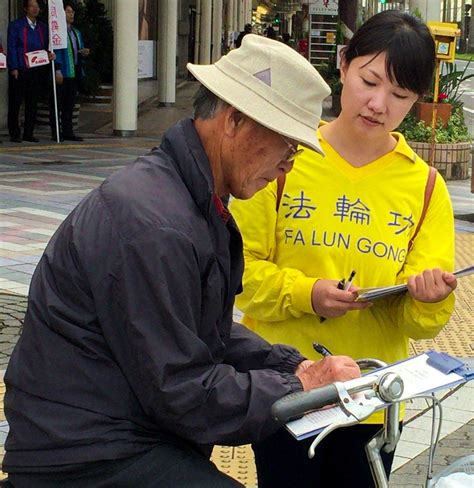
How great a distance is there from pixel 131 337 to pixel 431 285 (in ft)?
3.00

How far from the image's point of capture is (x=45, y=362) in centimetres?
202

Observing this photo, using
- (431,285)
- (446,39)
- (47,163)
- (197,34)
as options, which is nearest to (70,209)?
(47,163)

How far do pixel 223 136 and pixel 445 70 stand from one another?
16.0m

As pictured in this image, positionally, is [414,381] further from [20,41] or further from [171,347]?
[20,41]

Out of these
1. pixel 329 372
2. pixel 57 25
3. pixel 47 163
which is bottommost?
pixel 47 163

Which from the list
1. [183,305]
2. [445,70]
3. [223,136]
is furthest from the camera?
[445,70]

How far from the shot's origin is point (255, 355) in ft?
7.97

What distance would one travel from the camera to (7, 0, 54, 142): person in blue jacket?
15992 millimetres

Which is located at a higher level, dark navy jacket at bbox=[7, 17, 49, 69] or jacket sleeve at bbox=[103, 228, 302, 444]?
jacket sleeve at bbox=[103, 228, 302, 444]

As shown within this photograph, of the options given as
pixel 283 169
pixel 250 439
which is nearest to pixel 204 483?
pixel 250 439

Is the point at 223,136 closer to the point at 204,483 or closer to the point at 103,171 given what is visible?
the point at 204,483

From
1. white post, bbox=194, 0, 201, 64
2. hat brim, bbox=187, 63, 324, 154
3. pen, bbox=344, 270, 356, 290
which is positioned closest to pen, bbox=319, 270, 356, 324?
pen, bbox=344, 270, 356, 290

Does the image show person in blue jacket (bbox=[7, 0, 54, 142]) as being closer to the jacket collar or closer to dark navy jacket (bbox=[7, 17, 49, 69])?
dark navy jacket (bbox=[7, 17, 49, 69])

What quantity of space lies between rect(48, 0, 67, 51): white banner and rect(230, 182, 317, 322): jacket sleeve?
1357 centimetres
